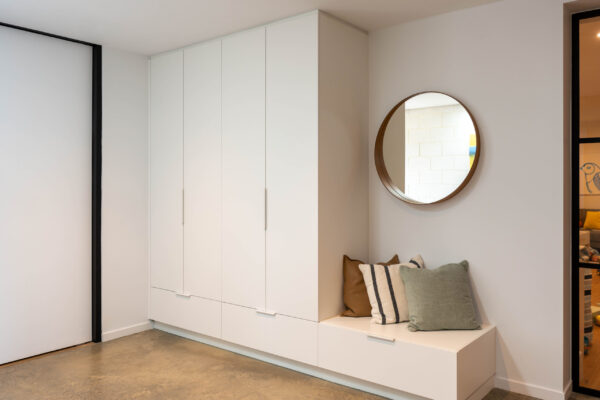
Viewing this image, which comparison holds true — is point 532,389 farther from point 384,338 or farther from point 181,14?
point 181,14

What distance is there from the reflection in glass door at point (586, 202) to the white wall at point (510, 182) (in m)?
0.16

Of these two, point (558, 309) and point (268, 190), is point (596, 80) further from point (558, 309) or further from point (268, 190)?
point (268, 190)

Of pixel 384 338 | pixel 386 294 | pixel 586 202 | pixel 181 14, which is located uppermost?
pixel 181 14

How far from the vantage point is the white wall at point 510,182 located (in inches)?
115

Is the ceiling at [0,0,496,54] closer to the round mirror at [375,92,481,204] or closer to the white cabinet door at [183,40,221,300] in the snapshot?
the white cabinet door at [183,40,221,300]

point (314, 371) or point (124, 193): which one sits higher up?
point (124, 193)

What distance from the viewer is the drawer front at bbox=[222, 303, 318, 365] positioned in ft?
10.8

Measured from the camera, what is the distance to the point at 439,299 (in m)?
3.00

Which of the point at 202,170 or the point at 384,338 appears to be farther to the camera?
the point at 202,170

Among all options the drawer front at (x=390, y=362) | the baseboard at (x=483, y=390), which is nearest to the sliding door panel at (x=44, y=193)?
the drawer front at (x=390, y=362)

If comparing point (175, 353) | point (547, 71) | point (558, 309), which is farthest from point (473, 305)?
point (175, 353)

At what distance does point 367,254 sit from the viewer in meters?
3.67

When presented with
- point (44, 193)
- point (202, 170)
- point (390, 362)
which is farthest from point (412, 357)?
point (44, 193)

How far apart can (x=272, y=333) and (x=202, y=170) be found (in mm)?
1381
